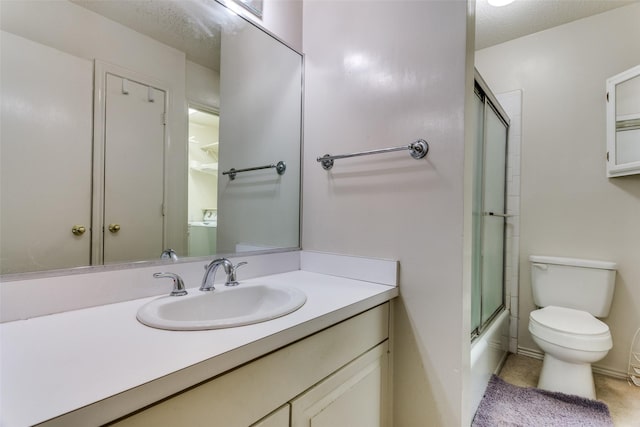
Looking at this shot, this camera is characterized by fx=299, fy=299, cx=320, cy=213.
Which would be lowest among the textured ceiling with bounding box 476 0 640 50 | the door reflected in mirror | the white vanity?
the white vanity

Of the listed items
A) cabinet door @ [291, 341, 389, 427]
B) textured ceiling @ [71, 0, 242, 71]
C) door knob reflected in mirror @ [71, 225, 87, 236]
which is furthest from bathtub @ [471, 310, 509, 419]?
textured ceiling @ [71, 0, 242, 71]

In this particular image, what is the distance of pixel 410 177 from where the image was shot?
1127 mm

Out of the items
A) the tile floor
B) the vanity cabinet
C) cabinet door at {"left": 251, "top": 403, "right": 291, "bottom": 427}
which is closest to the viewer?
the vanity cabinet

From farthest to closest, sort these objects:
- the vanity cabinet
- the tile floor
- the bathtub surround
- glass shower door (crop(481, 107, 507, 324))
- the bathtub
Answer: the bathtub surround → glass shower door (crop(481, 107, 507, 324)) → the tile floor → the bathtub → the vanity cabinet

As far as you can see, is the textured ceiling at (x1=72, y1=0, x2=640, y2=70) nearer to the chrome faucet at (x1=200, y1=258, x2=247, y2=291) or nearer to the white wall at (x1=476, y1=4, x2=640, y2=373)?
the white wall at (x1=476, y1=4, x2=640, y2=373)

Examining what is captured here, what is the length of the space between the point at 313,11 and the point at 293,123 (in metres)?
0.55

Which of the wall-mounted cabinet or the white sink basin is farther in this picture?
the wall-mounted cabinet

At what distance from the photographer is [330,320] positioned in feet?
2.78

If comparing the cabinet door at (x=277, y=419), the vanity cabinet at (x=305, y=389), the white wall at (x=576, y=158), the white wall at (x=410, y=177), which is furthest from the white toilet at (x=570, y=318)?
the cabinet door at (x=277, y=419)

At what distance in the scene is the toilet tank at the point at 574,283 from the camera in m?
1.79

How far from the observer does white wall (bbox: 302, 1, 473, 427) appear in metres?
1.03

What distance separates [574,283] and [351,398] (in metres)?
1.77

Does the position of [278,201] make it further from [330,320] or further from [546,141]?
[546,141]

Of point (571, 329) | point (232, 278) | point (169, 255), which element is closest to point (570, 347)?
point (571, 329)
